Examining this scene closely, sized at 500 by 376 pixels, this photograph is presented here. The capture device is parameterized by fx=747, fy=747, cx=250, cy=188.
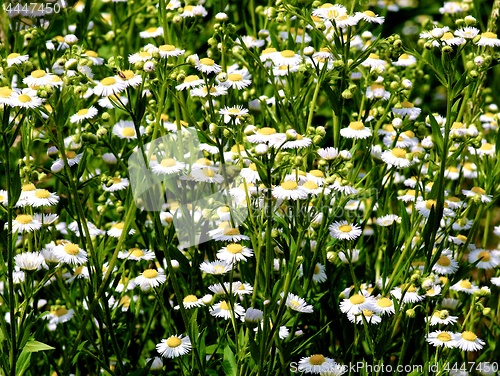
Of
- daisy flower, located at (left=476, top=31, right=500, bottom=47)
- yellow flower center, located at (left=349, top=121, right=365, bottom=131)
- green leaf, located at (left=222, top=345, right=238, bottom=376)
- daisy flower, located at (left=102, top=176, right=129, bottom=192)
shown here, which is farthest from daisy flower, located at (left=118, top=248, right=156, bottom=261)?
daisy flower, located at (left=476, top=31, right=500, bottom=47)

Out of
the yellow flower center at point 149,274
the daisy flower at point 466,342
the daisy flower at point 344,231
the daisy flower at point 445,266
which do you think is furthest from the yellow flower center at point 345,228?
the yellow flower center at point 149,274

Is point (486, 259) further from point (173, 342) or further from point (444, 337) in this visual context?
point (173, 342)

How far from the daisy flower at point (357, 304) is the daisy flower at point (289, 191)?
339mm

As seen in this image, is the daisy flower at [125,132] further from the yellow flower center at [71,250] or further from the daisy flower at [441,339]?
the daisy flower at [441,339]

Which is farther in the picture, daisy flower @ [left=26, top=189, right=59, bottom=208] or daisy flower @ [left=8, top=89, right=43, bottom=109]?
daisy flower @ [left=26, top=189, right=59, bottom=208]

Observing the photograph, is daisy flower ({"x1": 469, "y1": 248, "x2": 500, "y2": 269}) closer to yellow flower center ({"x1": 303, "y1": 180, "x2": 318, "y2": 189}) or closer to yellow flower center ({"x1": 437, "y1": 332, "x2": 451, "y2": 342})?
yellow flower center ({"x1": 437, "y1": 332, "x2": 451, "y2": 342})

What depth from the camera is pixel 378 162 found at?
2.15 meters

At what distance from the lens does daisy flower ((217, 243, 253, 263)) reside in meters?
1.73

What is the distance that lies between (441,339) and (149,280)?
73cm

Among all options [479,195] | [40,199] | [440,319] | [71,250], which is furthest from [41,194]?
[479,195]

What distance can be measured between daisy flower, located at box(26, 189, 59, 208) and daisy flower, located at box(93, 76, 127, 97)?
1.00ft

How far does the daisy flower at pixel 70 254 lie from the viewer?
70.9 inches

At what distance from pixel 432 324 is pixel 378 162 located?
0.52 m

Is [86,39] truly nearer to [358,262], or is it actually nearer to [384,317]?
[358,262]
